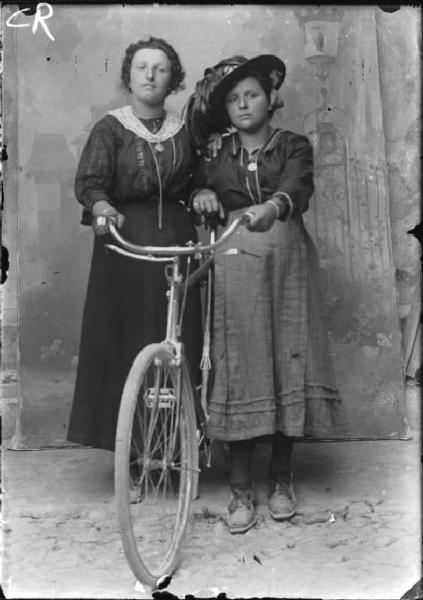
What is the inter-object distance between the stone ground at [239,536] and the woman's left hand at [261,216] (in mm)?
1274

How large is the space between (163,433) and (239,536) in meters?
0.60

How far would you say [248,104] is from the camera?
3.79 metres

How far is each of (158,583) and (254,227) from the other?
1.43 metres

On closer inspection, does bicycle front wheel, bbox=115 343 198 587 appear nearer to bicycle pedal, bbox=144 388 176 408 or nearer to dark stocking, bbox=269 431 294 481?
bicycle pedal, bbox=144 388 176 408

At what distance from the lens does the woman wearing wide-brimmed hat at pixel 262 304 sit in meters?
3.69

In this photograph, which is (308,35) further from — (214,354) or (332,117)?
(214,354)

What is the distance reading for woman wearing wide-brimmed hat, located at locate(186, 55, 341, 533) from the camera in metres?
3.69

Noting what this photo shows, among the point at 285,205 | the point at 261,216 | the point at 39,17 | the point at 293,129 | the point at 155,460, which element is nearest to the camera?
the point at 155,460

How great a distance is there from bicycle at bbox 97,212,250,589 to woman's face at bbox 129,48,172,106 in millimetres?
658

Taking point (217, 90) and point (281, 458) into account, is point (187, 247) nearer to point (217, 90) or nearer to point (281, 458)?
point (217, 90)

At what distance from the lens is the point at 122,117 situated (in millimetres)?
3939

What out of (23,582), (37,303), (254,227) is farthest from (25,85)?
(23,582)

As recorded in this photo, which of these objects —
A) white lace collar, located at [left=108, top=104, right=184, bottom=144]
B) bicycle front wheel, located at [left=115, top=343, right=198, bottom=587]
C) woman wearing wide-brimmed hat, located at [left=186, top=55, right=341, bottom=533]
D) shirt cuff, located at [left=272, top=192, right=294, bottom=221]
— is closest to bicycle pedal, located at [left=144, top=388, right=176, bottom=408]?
bicycle front wheel, located at [left=115, top=343, right=198, bottom=587]

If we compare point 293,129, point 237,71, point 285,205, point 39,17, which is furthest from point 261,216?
point 39,17
